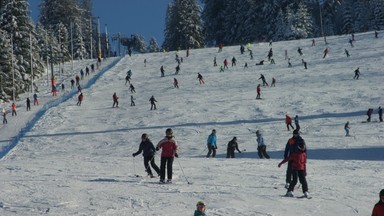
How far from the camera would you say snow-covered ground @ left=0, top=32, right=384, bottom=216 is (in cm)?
1188

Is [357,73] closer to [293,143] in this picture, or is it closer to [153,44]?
[293,143]

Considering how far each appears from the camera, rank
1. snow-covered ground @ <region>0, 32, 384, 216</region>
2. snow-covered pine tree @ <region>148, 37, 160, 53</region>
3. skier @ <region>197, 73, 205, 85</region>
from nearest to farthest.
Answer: snow-covered ground @ <region>0, 32, 384, 216</region>, skier @ <region>197, 73, 205, 85</region>, snow-covered pine tree @ <region>148, 37, 160, 53</region>

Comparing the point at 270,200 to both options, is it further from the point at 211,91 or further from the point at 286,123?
the point at 211,91

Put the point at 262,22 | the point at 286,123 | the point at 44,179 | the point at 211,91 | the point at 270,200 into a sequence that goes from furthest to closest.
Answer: the point at 262,22
the point at 211,91
the point at 286,123
the point at 44,179
the point at 270,200

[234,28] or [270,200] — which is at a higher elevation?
[234,28]

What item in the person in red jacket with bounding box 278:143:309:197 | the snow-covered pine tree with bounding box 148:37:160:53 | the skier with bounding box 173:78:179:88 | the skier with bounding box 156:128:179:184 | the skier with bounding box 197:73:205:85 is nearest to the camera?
the person in red jacket with bounding box 278:143:309:197

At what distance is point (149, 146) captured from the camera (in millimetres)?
14570

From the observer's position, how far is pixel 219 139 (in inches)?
1095

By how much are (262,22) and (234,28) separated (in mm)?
4524

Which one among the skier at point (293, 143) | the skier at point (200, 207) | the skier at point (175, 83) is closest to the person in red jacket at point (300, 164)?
the skier at point (293, 143)

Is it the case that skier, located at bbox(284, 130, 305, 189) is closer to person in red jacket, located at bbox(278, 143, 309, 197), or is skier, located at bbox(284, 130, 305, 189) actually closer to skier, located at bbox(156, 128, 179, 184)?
person in red jacket, located at bbox(278, 143, 309, 197)

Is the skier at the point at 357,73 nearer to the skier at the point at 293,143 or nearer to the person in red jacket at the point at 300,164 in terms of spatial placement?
the skier at the point at 293,143

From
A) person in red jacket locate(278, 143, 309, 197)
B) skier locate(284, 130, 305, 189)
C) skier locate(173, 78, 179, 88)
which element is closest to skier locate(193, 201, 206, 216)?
person in red jacket locate(278, 143, 309, 197)

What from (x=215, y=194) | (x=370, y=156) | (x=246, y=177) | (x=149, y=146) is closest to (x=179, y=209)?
Answer: (x=215, y=194)
